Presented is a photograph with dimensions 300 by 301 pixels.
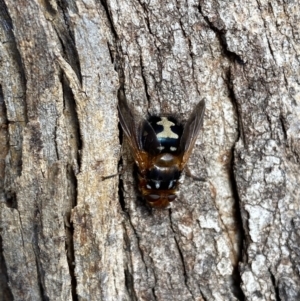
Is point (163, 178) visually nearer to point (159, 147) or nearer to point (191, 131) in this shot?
point (159, 147)

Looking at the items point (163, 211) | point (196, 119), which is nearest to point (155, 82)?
point (196, 119)

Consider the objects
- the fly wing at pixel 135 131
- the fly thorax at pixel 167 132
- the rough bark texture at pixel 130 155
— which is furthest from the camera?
the fly thorax at pixel 167 132

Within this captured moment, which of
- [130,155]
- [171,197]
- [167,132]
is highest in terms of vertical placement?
[167,132]

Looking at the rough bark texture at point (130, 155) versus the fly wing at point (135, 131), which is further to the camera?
the fly wing at point (135, 131)

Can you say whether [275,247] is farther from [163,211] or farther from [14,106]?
[14,106]

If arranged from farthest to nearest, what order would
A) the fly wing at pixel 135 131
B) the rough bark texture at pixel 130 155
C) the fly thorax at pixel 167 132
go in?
the fly thorax at pixel 167 132 → the fly wing at pixel 135 131 → the rough bark texture at pixel 130 155

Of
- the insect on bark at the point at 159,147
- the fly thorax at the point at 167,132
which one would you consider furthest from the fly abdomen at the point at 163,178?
the fly thorax at the point at 167,132

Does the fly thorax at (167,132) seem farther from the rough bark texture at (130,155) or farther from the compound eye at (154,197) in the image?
the compound eye at (154,197)

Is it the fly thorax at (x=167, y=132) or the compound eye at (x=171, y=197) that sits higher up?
the fly thorax at (x=167, y=132)

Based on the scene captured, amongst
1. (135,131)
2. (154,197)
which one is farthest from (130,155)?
(154,197)
